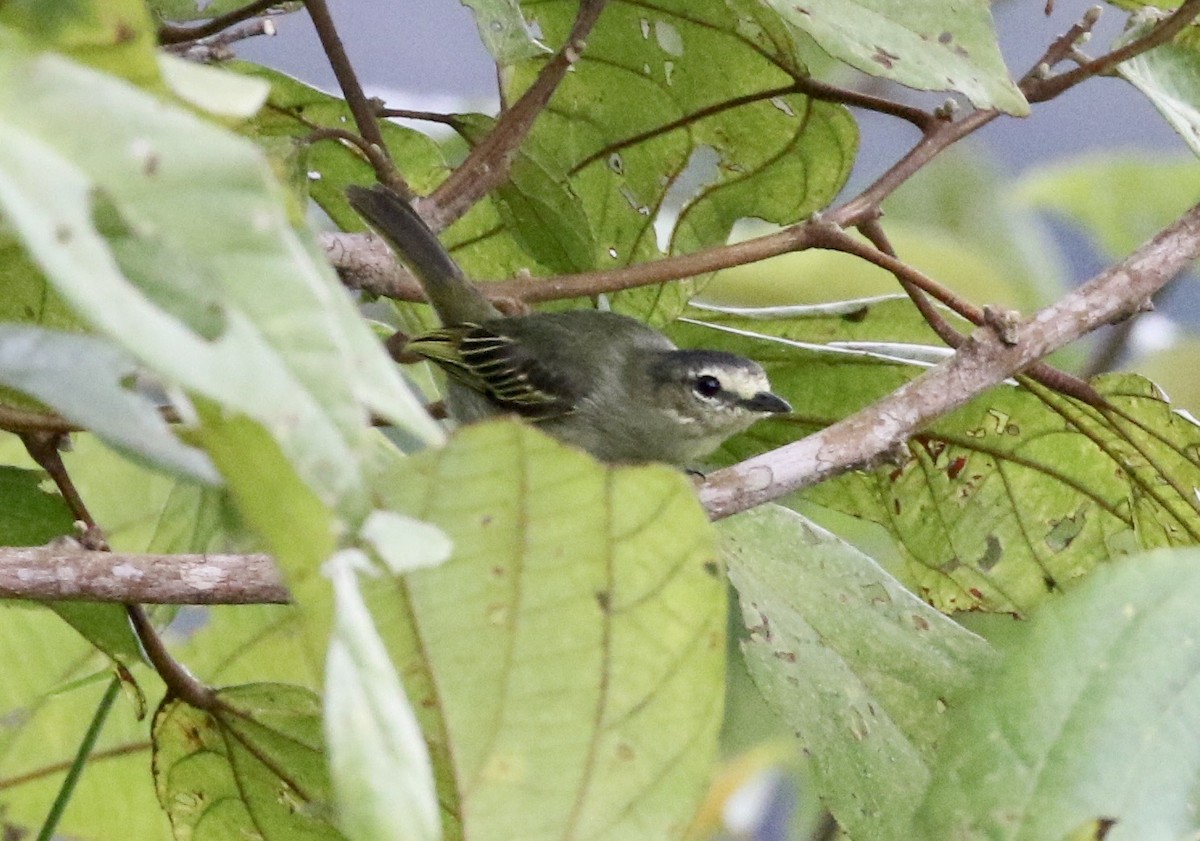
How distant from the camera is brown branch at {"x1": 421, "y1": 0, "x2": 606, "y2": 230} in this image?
4.86 ft

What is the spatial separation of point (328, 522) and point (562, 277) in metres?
1.02

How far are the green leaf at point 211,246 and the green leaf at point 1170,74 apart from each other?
1.10 meters

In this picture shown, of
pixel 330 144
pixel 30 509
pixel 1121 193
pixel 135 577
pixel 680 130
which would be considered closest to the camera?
pixel 135 577

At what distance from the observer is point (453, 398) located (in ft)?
9.83

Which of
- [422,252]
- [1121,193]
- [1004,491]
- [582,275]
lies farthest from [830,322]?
[1121,193]

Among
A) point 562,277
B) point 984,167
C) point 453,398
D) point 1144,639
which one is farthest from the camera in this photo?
point 984,167

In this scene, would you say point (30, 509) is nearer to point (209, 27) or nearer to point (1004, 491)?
point (209, 27)

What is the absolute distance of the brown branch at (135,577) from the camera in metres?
1.11

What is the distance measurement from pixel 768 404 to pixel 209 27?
83 cm

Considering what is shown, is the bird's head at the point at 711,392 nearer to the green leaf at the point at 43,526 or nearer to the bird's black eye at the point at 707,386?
the bird's black eye at the point at 707,386

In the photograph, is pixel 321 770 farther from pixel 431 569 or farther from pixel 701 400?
pixel 701 400

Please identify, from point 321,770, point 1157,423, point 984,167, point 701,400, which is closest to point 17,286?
point 321,770

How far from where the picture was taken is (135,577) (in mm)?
1132

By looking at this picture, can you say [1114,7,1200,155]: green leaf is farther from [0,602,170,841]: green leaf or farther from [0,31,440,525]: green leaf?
[0,602,170,841]: green leaf
